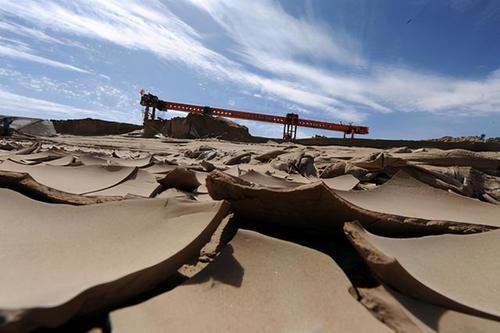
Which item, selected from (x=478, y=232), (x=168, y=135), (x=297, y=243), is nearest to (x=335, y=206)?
(x=297, y=243)

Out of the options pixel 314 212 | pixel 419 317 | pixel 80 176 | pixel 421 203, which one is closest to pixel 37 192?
pixel 80 176

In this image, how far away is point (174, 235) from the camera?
30.7 inches

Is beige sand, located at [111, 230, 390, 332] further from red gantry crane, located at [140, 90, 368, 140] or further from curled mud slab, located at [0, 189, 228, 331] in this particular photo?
red gantry crane, located at [140, 90, 368, 140]

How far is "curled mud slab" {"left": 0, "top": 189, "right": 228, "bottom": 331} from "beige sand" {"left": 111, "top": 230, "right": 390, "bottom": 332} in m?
0.06

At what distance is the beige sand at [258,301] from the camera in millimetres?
556

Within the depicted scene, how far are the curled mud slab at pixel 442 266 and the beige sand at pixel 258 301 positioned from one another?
9 centimetres

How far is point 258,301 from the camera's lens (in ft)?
2.07

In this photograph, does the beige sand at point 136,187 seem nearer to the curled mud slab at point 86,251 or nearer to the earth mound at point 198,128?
the curled mud slab at point 86,251

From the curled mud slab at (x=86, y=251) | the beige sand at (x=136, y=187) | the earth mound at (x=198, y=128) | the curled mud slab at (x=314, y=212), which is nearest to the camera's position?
the curled mud slab at (x=86, y=251)

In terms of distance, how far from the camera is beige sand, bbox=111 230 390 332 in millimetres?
556

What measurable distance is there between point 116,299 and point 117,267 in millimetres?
64

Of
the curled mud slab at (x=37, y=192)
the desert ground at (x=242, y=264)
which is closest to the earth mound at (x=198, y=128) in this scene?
A: the curled mud slab at (x=37, y=192)

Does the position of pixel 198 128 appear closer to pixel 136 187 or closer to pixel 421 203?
pixel 136 187

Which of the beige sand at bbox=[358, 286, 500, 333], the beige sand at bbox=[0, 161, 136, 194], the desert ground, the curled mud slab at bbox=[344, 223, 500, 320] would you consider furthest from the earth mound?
the beige sand at bbox=[358, 286, 500, 333]
